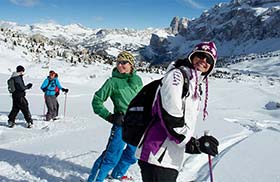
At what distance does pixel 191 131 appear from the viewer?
317cm

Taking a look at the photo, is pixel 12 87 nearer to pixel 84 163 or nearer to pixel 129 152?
pixel 84 163

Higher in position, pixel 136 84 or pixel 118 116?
pixel 136 84

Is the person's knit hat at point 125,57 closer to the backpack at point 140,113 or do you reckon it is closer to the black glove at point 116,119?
the black glove at point 116,119

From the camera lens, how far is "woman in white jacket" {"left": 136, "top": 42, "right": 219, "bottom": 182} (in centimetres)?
301

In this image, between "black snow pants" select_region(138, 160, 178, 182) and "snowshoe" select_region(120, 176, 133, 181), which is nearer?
"black snow pants" select_region(138, 160, 178, 182)

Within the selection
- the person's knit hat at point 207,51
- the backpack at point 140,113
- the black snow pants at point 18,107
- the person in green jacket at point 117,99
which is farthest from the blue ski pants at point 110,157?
the black snow pants at point 18,107

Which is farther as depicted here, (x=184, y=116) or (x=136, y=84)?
(x=136, y=84)

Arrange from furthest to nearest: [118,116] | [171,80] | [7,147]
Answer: [7,147], [118,116], [171,80]

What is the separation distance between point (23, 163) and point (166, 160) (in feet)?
13.1

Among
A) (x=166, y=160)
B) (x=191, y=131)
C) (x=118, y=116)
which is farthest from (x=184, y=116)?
(x=118, y=116)

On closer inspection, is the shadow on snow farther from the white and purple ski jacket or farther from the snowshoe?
the white and purple ski jacket

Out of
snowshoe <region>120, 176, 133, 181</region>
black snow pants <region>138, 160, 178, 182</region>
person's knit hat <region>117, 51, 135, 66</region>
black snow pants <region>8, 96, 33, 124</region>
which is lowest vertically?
snowshoe <region>120, 176, 133, 181</region>

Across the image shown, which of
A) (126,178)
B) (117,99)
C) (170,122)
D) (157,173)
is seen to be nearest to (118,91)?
(117,99)

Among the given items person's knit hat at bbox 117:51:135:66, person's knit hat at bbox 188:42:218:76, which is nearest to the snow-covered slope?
person's knit hat at bbox 117:51:135:66
